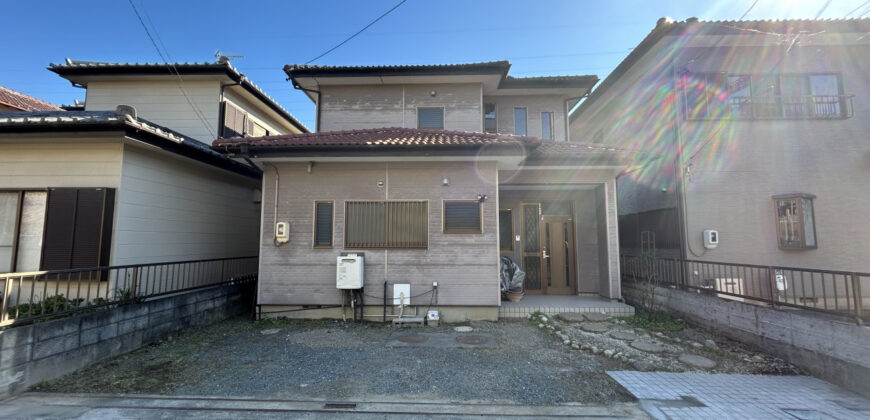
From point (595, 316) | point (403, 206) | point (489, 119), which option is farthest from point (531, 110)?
point (595, 316)

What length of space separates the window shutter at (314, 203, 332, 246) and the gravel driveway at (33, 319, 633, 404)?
1678mm

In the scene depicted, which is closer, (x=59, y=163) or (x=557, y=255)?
(x=59, y=163)

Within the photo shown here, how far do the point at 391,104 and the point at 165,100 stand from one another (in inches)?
221

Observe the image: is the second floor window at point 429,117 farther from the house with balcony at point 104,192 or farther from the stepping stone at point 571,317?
the stepping stone at point 571,317

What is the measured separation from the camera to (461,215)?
20.6 feet

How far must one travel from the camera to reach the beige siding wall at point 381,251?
6.14 meters

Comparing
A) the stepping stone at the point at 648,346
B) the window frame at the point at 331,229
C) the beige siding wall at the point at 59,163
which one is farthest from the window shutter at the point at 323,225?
the stepping stone at the point at 648,346

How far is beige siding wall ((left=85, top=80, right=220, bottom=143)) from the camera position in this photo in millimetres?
8055

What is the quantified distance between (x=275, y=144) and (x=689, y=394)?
6802 mm

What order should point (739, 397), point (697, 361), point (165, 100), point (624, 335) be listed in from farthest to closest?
point (165, 100), point (624, 335), point (697, 361), point (739, 397)

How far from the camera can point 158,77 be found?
810cm

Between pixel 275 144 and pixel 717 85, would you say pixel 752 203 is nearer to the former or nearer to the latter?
pixel 717 85

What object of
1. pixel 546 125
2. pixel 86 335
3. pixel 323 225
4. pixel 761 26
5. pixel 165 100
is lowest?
pixel 86 335

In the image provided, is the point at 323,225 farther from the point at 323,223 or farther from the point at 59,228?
the point at 59,228
